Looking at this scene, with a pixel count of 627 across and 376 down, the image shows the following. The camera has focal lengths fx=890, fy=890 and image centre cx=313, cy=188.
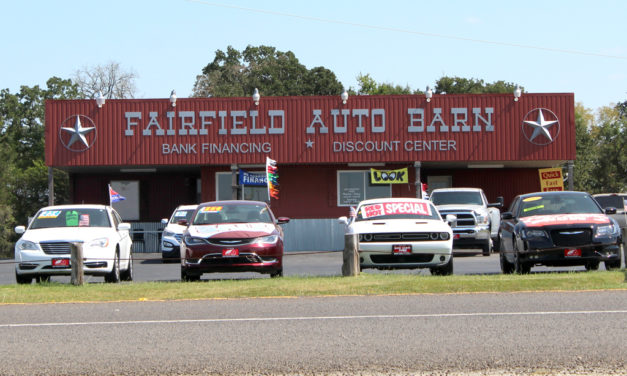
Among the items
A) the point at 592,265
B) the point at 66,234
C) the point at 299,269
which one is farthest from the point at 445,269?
the point at 66,234

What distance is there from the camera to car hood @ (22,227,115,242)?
1667 cm

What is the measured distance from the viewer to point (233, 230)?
16219 millimetres

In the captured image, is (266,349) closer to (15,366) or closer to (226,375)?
(226,375)

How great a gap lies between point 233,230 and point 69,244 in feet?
10.2

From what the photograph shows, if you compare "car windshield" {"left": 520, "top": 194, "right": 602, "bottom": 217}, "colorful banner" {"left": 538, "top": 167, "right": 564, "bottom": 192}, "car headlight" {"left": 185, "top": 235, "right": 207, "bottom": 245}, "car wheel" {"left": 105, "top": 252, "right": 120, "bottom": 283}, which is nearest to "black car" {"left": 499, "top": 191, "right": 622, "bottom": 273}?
"car windshield" {"left": 520, "top": 194, "right": 602, "bottom": 217}

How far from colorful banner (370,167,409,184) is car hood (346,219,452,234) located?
1924 centimetres

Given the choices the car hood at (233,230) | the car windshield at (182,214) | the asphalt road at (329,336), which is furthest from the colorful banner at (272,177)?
the asphalt road at (329,336)

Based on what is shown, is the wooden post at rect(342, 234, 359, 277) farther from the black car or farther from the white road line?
the white road line

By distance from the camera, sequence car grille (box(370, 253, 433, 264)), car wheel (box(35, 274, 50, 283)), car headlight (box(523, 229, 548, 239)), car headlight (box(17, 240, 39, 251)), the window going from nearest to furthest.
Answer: car grille (box(370, 253, 433, 264)) → car headlight (box(523, 229, 548, 239)) → car headlight (box(17, 240, 39, 251)) → car wheel (box(35, 274, 50, 283)) → the window

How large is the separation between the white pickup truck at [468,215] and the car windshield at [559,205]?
8.61 metres

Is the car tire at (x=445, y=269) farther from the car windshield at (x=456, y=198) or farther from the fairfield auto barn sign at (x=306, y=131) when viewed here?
the fairfield auto barn sign at (x=306, y=131)

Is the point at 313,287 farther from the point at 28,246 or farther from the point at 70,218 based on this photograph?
the point at 70,218

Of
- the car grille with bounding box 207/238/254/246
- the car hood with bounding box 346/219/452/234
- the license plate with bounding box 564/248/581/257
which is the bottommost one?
the license plate with bounding box 564/248/581/257

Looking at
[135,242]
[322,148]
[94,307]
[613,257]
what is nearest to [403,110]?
[322,148]
